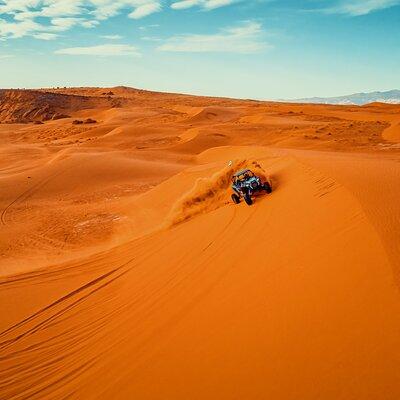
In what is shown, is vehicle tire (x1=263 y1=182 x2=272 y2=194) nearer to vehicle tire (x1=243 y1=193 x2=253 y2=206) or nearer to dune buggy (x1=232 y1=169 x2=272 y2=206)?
dune buggy (x1=232 y1=169 x2=272 y2=206)

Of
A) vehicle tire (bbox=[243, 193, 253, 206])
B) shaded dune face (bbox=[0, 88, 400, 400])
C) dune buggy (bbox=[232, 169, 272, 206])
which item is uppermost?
dune buggy (bbox=[232, 169, 272, 206])

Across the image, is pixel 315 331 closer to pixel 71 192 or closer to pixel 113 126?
pixel 71 192

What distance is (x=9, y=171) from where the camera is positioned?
19.7m

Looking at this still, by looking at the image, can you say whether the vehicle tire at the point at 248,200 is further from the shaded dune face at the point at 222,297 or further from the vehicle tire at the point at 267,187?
the vehicle tire at the point at 267,187

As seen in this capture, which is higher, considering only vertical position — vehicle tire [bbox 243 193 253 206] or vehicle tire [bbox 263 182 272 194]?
vehicle tire [bbox 263 182 272 194]

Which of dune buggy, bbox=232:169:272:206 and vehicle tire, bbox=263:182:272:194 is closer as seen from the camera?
dune buggy, bbox=232:169:272:206

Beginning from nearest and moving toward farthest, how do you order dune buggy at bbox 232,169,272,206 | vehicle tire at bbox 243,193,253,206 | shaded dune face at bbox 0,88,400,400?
1. shaded dune face at bbox 0,88,400,400
2. vehicle tire at bbox 243,193,253,206
3. dune buggy at bbox 232,169,272,206

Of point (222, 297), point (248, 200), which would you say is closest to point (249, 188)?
point (248, 200)

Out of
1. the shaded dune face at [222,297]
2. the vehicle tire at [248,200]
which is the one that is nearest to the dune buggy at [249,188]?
the vehicle tire at [248,200]

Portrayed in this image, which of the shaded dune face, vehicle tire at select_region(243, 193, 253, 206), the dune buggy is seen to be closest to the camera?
the shaded dune face

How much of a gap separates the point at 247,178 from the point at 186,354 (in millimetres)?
5290

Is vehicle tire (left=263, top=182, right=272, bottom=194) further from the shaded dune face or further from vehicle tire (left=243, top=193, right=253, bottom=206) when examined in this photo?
vehicle tire (left=243, top=193, right=253, bottom=206)

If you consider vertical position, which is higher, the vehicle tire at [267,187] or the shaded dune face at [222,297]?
the vehicle tire at [267,187]

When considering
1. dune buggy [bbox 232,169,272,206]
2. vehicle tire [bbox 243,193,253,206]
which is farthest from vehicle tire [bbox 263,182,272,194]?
vehicle tire [bbox 243,193,253,206]
